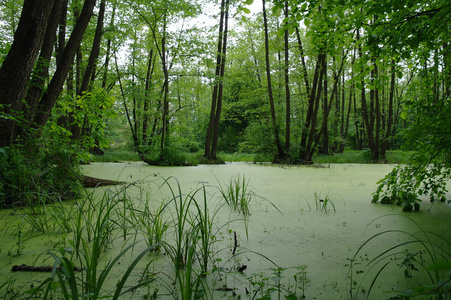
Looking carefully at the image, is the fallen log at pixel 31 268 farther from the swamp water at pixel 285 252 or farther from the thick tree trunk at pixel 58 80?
the thick tree trunk at pixel 58 80

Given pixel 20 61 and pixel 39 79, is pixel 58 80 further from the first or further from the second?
pixel 20 61

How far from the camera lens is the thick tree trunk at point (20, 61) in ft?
7.78

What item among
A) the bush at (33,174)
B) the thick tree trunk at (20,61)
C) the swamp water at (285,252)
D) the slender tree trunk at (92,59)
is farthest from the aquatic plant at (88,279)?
the slender tree trunk at (92,59)

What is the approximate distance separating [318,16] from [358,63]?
479 millimetres

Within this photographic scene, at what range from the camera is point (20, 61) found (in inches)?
94.1

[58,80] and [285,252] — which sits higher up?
[58,80]

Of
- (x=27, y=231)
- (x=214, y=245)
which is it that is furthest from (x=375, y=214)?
(x=27, y=231)

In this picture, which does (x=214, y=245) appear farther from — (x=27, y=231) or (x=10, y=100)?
(x=10, y=100)

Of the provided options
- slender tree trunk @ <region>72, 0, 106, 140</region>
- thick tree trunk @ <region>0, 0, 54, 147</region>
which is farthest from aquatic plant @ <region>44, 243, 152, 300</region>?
slender tree trunk @ <region>72, 0, 106, 140</region>

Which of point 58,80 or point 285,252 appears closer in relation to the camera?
point 285,252

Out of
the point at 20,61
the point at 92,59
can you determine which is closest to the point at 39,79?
the point at 20,61

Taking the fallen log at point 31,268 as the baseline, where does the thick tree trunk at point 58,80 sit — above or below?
above

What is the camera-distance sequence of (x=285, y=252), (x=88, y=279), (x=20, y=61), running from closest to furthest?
(x=88, y=279) → (x=285, y=252) → (x=20, y=61)

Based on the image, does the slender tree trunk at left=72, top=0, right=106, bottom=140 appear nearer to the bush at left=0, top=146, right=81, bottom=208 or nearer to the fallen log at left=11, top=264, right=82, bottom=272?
the bush at left=0, top=146, right=81, bottom=208
